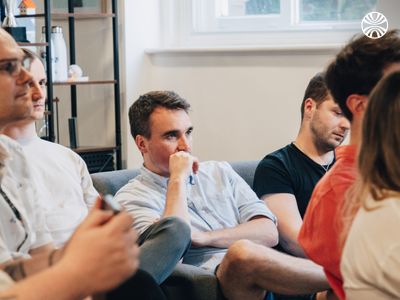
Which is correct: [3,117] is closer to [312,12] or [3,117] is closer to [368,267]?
[368,267]

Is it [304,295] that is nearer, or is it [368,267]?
[368,267]

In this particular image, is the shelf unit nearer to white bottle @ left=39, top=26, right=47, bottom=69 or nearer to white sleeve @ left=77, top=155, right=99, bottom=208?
white bottle @ left=39, top=26, right=47, bottom=69

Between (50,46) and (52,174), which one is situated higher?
(50,46)

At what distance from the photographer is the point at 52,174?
94.7 inches

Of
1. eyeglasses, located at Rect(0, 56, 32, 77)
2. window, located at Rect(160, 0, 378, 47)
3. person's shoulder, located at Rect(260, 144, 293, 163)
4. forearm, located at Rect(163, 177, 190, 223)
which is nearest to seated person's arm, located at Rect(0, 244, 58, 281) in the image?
eyeglasses, located at Rect(0, 56, 32, 77)

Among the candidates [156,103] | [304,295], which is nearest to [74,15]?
[156,103]

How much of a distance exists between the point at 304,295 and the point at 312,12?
204cm

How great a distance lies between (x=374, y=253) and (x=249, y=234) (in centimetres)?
113

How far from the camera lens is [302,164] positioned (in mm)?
2754

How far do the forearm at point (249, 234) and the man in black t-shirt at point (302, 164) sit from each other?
10 centimetres

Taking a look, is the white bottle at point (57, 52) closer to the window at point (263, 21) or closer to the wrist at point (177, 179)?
the window at point (263, 21)

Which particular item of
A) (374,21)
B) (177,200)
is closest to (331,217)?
(177,200)

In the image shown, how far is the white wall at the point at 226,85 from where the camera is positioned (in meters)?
3.83

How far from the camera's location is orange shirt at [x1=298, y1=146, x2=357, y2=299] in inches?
66.2
